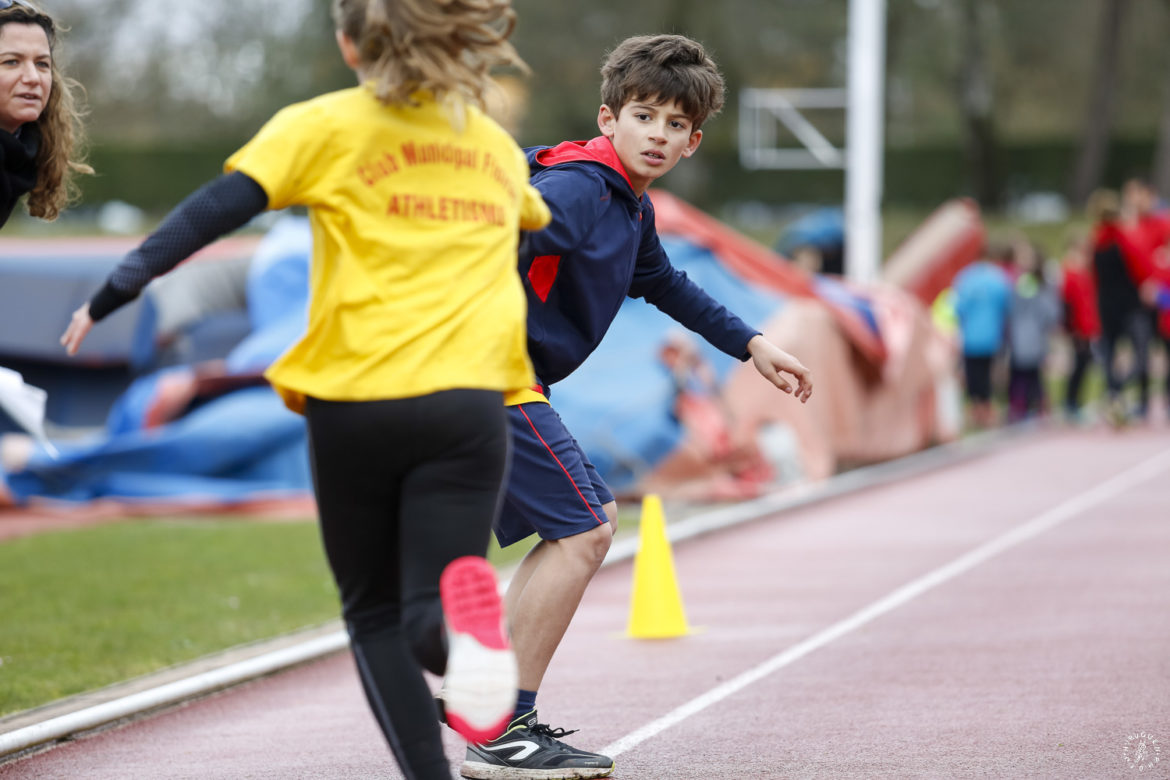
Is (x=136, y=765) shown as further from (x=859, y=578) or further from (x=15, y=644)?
(x=859, y=578)

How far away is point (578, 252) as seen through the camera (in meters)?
4.26

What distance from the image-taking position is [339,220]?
330cm

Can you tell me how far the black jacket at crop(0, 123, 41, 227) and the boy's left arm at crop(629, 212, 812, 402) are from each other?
190cm

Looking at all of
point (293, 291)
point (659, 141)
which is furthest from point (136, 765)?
point (293, 291)

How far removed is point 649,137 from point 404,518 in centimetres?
150

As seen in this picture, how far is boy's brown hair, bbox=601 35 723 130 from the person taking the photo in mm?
4309

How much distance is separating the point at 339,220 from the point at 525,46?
1544 inches

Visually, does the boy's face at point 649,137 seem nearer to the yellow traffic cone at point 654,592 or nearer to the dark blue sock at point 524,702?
the dark blue sock at point 524,702

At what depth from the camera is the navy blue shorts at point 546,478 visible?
14.5 ft

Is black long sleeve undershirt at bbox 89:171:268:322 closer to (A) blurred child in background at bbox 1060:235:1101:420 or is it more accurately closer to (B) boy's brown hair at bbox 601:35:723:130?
(B) boy's brown hair at bbox 601:35:723:130

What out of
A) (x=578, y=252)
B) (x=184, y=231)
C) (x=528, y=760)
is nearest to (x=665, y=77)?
(x=578, y=252)

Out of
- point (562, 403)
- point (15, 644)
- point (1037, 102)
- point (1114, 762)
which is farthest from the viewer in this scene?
point (1037, 102)

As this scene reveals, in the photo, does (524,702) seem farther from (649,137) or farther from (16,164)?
(16,164)

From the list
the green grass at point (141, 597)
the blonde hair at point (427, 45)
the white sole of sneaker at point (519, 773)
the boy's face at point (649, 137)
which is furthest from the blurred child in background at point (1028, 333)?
the blonde hair at point (427, 45)
